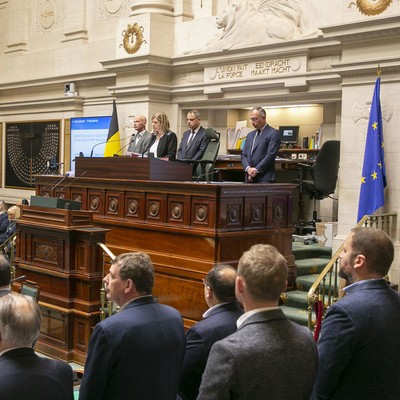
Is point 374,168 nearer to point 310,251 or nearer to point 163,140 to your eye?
point 310,251

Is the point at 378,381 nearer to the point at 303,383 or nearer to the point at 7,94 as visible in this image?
the point at 303,383

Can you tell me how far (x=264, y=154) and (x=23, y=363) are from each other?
5574mm

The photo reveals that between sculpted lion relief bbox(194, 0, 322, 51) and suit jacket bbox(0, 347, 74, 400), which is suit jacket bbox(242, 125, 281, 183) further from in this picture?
suit jacket bbox(0, 347, 74, 400)

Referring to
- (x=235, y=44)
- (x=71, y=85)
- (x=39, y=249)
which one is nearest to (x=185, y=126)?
(x=235, y=44)

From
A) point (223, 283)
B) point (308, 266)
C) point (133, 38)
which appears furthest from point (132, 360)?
point (133, 38)

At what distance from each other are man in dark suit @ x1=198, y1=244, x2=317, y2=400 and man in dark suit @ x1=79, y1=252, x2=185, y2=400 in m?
0.69

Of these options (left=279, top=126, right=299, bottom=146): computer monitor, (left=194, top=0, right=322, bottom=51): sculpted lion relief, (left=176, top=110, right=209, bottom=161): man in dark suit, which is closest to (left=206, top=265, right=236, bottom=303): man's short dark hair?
(left=176, top=110, right=209, bottom=161): man in dark suit

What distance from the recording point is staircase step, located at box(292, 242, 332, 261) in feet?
26.2

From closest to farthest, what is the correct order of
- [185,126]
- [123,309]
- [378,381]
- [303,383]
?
[303,383] < [378,381] < [123,309] < [185,126]

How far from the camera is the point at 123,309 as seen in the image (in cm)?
305

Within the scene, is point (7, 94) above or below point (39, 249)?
above

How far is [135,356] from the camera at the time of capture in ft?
9.47

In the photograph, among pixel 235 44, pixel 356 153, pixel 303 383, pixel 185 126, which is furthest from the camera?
pixel 185 126

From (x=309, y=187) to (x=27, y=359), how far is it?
668 cm
